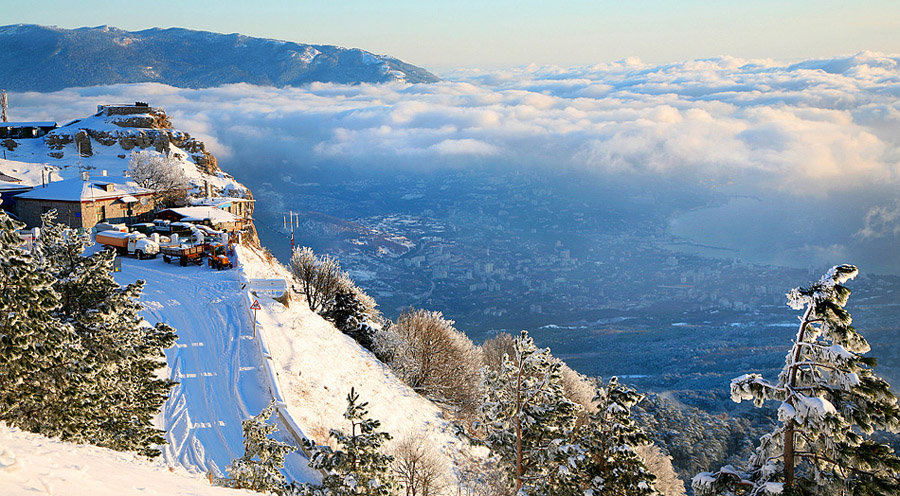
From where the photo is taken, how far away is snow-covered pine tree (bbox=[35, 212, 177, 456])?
459 inches

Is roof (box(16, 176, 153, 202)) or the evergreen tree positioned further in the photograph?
roof (box(16, 176, 153, 202))

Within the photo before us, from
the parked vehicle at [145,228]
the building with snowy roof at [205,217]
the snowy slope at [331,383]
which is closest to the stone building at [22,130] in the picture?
the building with snowy roof at [205,217]

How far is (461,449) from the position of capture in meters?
25.8

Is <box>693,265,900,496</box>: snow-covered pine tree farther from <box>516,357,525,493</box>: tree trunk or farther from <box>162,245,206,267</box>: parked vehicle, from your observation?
<box>162,245,206,267</box>: parked vehicle

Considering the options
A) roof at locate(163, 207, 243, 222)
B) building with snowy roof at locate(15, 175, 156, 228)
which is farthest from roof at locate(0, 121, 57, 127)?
roof at locate(163, 207, 243, 222)

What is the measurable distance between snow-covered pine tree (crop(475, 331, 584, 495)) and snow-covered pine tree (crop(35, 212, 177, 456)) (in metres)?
8.17

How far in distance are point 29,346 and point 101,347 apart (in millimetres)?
1866

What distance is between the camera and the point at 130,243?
38.8m

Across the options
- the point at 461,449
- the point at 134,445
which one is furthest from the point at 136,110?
the point at 134,445

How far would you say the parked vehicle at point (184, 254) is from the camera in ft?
123

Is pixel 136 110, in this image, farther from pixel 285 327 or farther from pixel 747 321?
pixel 747 321

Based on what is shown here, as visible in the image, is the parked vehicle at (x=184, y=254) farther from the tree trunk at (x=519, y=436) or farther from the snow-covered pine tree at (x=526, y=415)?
the tree trunk at (x=519, y=436)

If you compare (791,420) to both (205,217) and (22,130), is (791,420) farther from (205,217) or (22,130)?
(22,130)

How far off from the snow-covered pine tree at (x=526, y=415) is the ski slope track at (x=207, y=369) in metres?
5.95
